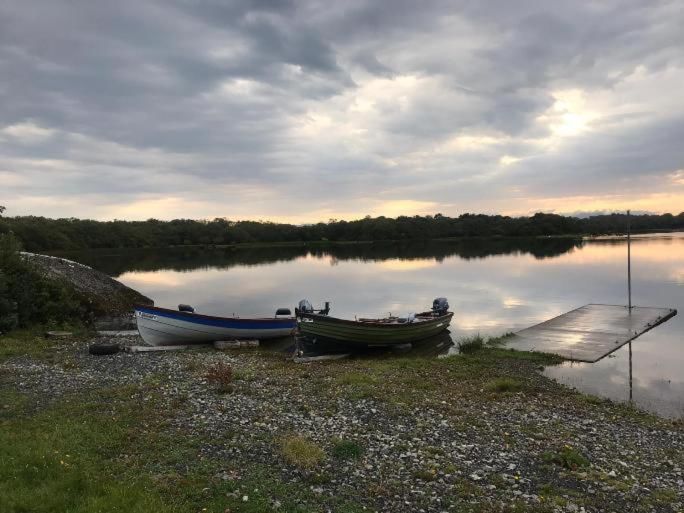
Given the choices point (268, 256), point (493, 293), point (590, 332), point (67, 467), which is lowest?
point (493, 293)

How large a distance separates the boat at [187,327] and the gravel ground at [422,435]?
14.8 ft

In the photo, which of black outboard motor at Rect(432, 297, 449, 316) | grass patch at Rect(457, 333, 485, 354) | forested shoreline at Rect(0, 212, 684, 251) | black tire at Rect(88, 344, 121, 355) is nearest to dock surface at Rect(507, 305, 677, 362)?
grass patch at Rect(457, 333, 485, 354)

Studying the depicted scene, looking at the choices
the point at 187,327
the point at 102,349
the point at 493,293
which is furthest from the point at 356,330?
the point at 493,293

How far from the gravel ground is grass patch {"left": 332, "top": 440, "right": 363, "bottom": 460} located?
12 cm

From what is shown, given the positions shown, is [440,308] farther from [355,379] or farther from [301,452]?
[301,452]

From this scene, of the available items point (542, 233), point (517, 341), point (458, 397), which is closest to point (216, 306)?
point (517, 341)

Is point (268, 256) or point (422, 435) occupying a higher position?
point (268, 256)

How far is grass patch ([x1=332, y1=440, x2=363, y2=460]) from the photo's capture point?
326 inches

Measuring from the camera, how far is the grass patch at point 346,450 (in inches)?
326

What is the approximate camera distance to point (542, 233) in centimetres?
17100

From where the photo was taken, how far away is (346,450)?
843cm

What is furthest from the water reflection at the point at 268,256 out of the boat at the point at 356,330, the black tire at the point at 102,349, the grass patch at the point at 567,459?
the grass patch at the point at 567,459

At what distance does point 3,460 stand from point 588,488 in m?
8.83

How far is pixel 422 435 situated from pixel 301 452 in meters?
2.63
